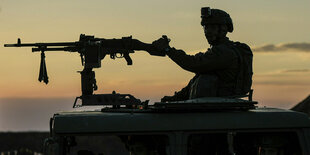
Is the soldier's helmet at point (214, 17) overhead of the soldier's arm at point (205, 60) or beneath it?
overhead

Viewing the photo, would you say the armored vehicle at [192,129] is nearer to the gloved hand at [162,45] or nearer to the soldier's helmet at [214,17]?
the gloved hand at [162,45]

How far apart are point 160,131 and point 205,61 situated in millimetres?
1806

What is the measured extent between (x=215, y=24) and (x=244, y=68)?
722mm

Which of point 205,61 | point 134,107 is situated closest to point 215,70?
point 205,61

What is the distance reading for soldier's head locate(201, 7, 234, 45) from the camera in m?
11.6

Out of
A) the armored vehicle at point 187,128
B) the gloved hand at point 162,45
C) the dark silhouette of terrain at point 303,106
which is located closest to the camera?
the armored vehicle at point 187,128

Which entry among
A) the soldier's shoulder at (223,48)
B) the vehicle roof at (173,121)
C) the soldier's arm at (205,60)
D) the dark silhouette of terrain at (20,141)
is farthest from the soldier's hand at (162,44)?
the dark silhouette of terrain at (20,141)

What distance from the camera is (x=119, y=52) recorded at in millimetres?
12750

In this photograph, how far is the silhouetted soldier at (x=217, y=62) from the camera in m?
11.0

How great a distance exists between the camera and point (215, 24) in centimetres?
1161

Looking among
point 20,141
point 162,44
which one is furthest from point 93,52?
point 20,141

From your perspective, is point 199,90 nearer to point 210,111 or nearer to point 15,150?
point 210,111

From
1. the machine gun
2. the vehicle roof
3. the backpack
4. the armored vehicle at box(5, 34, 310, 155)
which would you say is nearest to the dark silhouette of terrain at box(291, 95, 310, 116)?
the machine gun

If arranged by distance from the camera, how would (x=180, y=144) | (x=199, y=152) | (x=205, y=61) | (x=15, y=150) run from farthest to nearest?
(x=15, y=150) < (x=205, y=61) < (x=199, y=152) < (x=180, y=144)
